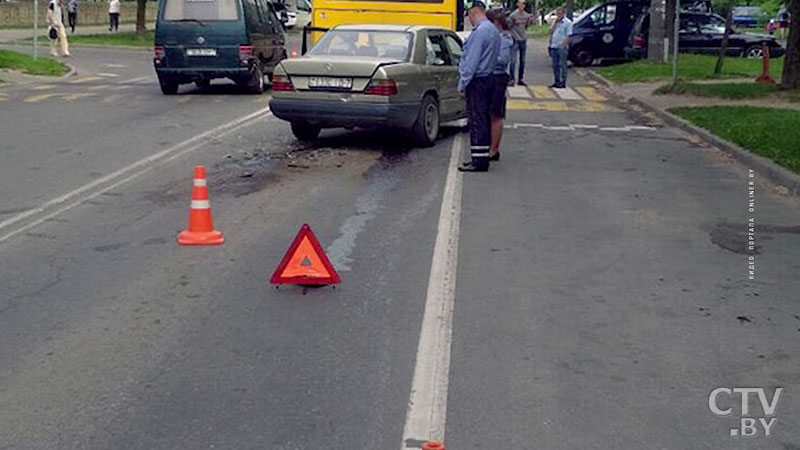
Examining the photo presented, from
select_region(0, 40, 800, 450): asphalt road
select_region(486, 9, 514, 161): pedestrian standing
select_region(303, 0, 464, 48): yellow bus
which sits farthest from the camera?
select_region(303, 0, 464, 48): yellow bus

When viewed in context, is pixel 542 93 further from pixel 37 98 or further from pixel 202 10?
pixel 37 98

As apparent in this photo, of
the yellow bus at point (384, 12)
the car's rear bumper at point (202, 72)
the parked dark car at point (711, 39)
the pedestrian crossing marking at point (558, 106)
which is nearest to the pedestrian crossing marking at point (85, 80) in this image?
the car's rear bumper at point (202, 72)

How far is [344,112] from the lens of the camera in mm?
14312

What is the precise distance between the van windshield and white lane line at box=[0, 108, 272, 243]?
14.8 feet

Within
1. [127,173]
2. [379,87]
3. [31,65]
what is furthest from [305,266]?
[31,65]

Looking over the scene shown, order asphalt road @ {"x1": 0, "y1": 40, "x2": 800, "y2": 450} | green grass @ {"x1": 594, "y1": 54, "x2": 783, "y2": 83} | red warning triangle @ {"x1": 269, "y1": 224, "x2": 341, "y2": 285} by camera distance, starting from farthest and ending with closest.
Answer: green grass @ {"x1": 594, "y1": 54, "x2": 783, "y2": 83} → red warning triangle @ {"x1": 269, "y1": 224, "x2": 341, "y2": 285} → asphalt road @ {"x1": 0, "y1": 40, "x2": 800, "y2": 450}

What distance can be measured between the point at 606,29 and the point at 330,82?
75.7ft

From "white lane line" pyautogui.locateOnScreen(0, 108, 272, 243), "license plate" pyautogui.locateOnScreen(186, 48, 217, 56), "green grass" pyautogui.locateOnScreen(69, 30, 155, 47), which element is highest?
"license plate" pyautogui.locateOnScreen(186, 48, 217, 56)

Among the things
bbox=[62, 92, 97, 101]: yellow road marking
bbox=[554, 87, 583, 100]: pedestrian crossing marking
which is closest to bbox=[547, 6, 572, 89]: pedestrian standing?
bbox=[554, 87, 583, 100]: pedestrian crossing marking

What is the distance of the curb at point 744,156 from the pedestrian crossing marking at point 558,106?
88 centimetres

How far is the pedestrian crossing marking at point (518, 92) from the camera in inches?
961

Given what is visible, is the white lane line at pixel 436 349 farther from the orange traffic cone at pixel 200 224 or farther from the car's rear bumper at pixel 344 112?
the car's rear bumper at pixel 344 112

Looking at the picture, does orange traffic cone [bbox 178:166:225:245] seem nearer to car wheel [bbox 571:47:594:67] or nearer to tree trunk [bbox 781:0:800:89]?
tree trunk [bbox 781:0:800:89]

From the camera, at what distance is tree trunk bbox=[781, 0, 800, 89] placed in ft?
71.2
